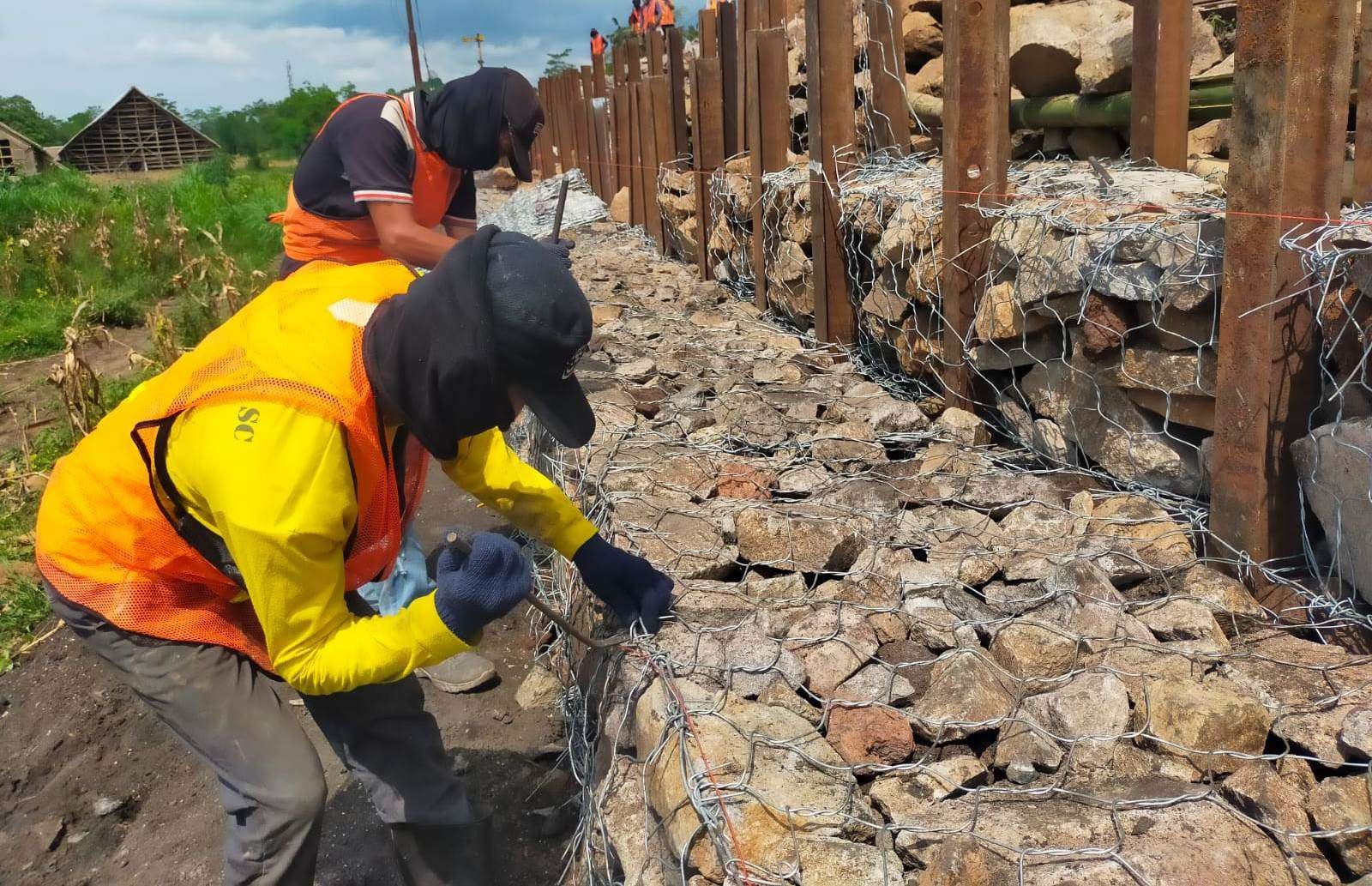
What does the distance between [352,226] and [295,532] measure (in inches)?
76.4

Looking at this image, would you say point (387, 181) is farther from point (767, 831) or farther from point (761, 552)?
point (767, 831)

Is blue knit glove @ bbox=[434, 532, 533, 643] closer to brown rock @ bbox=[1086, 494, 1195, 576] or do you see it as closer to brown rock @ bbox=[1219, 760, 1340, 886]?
brown rock @ bbox=[1219, 760, 1340, 886]

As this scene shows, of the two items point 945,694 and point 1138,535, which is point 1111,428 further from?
point 945,694

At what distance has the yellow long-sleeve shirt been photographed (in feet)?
5.19

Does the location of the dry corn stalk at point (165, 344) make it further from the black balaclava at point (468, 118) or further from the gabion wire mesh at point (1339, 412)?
the gabion wire mesh at point (1339, 412)

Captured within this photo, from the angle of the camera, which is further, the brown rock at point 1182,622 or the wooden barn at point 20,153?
the wooden barn at point 20,153

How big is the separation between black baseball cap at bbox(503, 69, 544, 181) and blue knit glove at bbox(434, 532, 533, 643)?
198 cm

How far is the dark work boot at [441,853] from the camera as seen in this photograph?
2.16 meters

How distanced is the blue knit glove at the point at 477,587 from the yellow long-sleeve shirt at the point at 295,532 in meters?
0.03

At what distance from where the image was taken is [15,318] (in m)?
10.4

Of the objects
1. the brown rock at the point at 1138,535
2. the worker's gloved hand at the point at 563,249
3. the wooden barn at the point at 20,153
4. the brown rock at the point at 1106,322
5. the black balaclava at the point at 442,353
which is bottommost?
the brown rock at the point at 1138,535

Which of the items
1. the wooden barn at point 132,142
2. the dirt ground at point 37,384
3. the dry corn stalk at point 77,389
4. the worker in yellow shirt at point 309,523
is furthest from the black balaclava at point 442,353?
the wooden barn at point 132,142

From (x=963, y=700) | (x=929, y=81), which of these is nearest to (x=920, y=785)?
(x=963, y=700)

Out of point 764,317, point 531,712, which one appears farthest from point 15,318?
point 531,712
